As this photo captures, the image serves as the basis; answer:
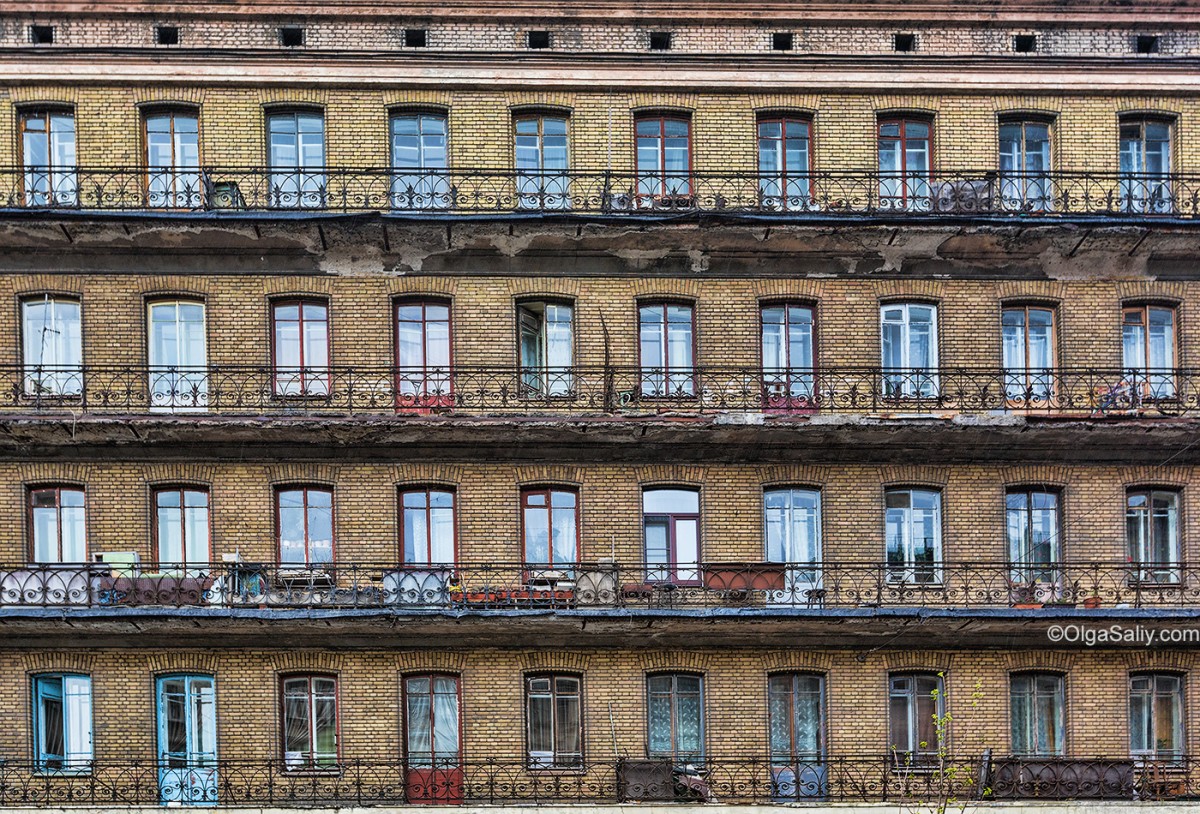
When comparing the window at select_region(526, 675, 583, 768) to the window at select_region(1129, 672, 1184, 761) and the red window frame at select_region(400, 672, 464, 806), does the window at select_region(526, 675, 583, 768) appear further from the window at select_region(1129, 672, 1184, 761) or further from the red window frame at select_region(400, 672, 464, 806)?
the window at select_region(1129, 672, 1184, 761)

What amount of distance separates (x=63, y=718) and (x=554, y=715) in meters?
7.78

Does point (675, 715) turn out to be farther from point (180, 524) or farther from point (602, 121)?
point (602, 121)

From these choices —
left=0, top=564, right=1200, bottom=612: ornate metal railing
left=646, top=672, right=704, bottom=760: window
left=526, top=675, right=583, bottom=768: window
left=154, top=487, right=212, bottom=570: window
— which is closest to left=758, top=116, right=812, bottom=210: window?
left=0, top=564, right=1200, bottom=612: ornate metal railing

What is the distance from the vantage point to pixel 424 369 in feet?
73.9

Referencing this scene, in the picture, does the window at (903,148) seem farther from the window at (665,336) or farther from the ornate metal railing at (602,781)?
the ornate metal railing at (602,781)

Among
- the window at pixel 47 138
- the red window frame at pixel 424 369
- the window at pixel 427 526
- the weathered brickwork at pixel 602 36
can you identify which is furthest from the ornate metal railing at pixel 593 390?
the weathered brickwork at pixel 602 36

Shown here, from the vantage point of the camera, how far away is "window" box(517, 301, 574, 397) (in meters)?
23.0

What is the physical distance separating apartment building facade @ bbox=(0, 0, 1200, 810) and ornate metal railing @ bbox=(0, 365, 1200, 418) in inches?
3.0

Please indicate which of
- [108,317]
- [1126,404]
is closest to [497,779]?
[108,317]

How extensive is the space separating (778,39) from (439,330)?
7.70m

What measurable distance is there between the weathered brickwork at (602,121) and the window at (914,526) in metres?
5.62

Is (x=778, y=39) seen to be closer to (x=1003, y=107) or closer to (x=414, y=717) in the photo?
(x=1003, y=107)

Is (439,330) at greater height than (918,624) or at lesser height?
greater

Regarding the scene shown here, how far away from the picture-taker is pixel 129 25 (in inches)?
902
